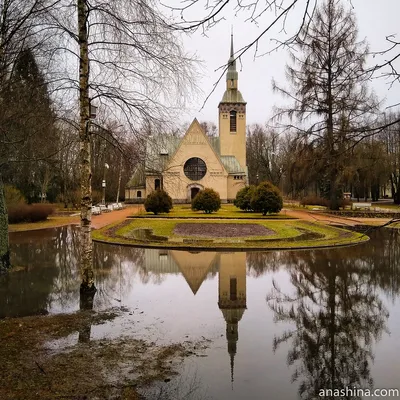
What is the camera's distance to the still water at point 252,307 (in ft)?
15.9

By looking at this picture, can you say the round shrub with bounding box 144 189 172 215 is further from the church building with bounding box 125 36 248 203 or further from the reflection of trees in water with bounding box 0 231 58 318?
the reflection of trees in water with bounding box 0 231 58 318

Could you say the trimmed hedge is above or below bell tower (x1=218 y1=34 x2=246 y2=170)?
below

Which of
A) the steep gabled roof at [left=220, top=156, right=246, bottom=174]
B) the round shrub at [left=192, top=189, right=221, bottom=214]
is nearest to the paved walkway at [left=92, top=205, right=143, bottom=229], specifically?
the round shrub at [left=192, top=189, right=221, bottom=214]

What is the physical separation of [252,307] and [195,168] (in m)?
41.0

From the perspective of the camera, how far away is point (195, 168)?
48188 millimetres

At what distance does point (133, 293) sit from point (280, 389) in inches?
195

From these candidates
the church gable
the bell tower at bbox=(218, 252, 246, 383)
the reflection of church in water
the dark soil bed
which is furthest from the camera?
the church gable

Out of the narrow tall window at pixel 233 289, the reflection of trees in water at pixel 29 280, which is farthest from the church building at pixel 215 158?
the narrow tall window at pixel 233 289

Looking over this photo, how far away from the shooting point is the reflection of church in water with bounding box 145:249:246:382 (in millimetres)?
7012

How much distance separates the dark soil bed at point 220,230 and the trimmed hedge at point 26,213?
10.3 metres

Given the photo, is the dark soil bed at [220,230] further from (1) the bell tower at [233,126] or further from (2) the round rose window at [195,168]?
(1) the bell tower at [233,126]

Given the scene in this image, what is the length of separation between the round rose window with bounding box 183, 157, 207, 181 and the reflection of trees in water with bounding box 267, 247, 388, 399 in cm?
3696

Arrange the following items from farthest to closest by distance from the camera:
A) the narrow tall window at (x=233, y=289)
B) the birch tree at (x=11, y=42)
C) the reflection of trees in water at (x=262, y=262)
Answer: the reflection of trees in water at (x=262, y=262) < the birch tree at (x=11, y=42) < the narrow tall window at (x=233, y=289)

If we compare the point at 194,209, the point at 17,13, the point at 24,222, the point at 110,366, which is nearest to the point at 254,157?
the point at 194,209
